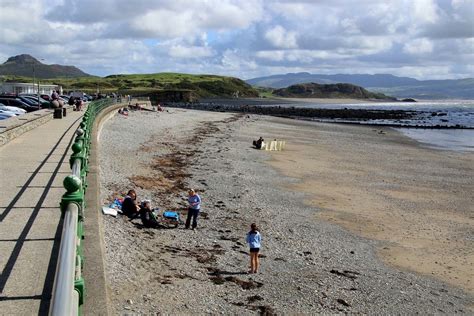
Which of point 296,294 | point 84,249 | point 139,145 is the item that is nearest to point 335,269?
point 296,294

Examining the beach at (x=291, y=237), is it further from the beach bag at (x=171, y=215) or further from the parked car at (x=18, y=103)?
the parked car at (x=18, y=103)

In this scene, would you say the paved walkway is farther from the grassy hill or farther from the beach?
the grassy hill

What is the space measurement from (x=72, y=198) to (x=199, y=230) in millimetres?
8683

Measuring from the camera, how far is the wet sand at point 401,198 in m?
14.3

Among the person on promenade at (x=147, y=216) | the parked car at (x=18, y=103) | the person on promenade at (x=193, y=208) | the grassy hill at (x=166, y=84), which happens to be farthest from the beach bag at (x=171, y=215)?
the grassy hill at (x=166, y=84)

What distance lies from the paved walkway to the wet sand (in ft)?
28.0

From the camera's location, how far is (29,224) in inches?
355

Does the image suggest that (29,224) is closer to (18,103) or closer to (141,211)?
(141,211)

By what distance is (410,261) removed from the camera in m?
13.8

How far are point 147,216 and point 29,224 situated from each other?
17.4 feet

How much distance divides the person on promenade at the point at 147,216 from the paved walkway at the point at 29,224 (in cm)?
228

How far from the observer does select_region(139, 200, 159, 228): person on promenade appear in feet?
46.0

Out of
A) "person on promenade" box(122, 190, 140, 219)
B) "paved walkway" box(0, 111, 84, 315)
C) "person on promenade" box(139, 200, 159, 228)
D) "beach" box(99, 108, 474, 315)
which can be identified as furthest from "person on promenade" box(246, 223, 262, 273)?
"paved walkway" box(0, 111, 84, 315)

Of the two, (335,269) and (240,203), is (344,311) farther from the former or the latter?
(240,203)
